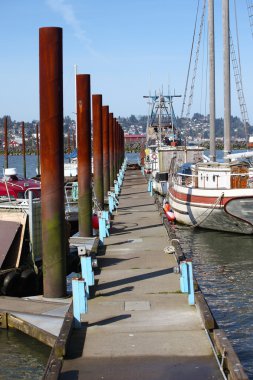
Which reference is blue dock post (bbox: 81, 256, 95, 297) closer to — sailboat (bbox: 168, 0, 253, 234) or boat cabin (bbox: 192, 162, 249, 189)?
sailboat (bbox: 168, 0, 253, 234)

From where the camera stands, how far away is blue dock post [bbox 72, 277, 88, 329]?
10375 millimetres

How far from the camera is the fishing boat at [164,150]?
1780 inches

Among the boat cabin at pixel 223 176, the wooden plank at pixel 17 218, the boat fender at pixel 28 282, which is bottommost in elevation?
the boat fender at pixel 28 282

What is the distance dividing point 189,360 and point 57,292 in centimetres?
473

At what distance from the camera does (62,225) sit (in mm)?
12727

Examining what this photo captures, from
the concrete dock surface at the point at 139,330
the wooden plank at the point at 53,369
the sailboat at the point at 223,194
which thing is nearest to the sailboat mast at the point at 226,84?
the sailboat at the point at 223,194

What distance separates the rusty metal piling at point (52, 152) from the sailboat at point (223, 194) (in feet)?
45.5

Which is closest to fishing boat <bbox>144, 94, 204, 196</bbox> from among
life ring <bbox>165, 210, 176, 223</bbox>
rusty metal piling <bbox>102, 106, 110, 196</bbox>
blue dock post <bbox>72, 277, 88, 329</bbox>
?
rusty metal piling <bbox>102, 106, 110, 196</bbox>

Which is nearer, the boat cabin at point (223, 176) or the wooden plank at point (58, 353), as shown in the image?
the wooden plank at point (58, 353)

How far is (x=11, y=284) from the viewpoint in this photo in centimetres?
1440

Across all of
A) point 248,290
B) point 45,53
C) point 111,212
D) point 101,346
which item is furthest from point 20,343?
point 111,212

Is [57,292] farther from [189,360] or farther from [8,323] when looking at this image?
[189,360]

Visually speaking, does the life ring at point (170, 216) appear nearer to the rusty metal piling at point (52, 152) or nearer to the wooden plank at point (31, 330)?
the rusty metal piling at point (52, 152)

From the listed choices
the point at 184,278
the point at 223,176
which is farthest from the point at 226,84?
the point at 184,278
